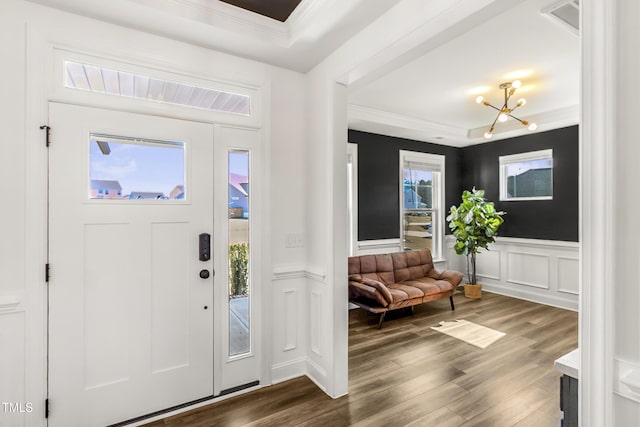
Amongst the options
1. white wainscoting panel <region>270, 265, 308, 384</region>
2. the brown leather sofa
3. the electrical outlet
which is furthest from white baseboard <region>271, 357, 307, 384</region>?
the brown leather sofa

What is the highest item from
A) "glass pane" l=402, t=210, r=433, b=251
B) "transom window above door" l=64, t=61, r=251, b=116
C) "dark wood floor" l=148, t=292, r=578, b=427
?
"transom window above door" l=64, t=61, r=251, b=116

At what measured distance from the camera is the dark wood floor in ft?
7.35

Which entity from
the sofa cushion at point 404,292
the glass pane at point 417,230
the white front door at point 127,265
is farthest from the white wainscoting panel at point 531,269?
the white front door at point 127,265

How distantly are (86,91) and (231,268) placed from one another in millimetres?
1539

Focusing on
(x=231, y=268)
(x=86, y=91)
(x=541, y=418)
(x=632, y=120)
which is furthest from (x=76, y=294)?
(x=541, y=418)

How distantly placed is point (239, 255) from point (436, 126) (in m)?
4.10

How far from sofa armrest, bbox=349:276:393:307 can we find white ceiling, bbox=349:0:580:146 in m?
2.22

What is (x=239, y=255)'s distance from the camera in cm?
260

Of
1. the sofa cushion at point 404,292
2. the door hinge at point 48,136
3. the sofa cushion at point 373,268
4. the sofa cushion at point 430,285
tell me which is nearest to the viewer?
the door hinge at point 48,136

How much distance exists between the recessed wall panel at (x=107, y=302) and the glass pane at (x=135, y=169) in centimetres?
25

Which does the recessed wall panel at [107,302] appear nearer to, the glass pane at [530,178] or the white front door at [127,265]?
the white front door at [127,265]

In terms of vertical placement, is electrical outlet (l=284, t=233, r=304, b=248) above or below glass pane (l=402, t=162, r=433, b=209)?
below

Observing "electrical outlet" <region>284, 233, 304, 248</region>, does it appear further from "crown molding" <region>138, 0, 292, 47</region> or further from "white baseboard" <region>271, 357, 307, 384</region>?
"crown molding" <region>138, 0, 292, 47</region>

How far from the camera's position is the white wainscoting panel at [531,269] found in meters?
4.81
